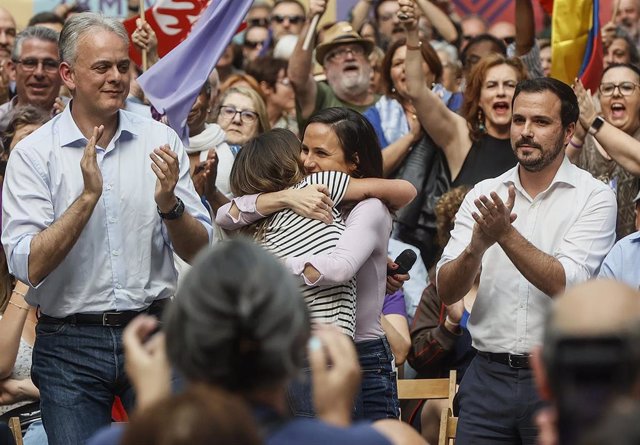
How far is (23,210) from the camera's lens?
5746mm

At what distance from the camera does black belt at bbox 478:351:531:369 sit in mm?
6016

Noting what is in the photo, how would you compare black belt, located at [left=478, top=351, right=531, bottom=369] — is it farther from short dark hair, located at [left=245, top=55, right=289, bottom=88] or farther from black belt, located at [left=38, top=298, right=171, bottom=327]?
short dark hair, located at [left=245, top=55, right=289, bottom=88]

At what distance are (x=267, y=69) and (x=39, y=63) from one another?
220 cm

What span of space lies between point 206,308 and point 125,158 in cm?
299

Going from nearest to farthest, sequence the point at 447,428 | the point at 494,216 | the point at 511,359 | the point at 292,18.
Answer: the point at 494,216, the point at 511,359, the point at 447,428, the point at 292,18

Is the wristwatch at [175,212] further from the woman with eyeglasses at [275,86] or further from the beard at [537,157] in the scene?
the woman with eyeglasses at [275,86]

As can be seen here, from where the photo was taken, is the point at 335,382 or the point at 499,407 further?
the point at 499,407

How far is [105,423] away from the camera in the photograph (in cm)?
583

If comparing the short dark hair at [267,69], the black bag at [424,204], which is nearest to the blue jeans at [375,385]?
the black bag at [424,204]

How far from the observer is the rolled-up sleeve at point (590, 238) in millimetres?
6035

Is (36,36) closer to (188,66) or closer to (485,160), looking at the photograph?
(188,66)

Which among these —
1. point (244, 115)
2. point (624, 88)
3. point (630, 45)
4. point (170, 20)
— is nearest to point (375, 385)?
point (244, 115)

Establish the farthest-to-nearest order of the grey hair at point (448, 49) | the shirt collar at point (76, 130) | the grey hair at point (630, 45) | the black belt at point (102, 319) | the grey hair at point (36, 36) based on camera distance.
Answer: the grey hair at point (448, 49) → the grey hair at point (630, 45) → the grey hair at point (36, 36) → the shirt collar at point (76, 130) → the black belt at point (102, 319)

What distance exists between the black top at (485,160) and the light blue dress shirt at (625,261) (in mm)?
2077
